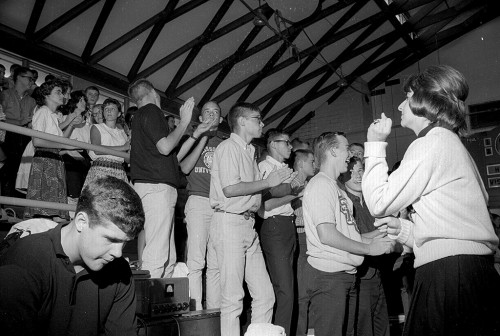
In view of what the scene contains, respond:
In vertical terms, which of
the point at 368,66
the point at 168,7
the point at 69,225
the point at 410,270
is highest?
the point at 368,66

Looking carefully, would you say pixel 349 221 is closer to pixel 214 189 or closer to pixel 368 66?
pixel 214 189

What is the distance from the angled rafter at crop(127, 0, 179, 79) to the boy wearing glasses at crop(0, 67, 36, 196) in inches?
109

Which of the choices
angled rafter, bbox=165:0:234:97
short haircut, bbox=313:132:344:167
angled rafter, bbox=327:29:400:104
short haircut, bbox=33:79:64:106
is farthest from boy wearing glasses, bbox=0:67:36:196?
angled rafter, bbox=327:29:400:104

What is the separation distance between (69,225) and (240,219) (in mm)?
1491

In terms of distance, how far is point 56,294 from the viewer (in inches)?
73.8

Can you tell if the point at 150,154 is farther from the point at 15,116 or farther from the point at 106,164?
the point at 15,116

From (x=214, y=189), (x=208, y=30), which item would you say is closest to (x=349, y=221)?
(x=214, y=189)

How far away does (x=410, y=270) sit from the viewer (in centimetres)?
452

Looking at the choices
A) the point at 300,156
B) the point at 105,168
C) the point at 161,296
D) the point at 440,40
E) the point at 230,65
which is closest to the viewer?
the point at 161,296

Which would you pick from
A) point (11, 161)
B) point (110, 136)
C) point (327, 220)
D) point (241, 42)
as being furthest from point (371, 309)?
point (241, 42)

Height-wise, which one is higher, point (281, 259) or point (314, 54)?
point (314, 54)

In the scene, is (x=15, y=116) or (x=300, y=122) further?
(x=300, y=122)

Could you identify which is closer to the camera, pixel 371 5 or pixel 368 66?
pixel 371 5

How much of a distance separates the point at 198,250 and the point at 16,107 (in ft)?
8.44
